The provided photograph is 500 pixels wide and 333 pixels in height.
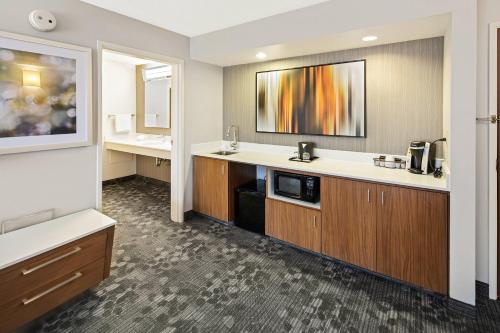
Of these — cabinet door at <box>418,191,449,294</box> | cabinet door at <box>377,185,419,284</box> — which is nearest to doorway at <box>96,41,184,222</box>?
cabinet door at <box>377,185,419,284</box>

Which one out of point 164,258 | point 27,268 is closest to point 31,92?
point 27,268

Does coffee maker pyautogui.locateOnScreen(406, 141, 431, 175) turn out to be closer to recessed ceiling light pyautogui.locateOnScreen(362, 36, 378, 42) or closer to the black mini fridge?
recessed ceiling light pyautogui.locateOnScreen(362, 36, 378, 42)

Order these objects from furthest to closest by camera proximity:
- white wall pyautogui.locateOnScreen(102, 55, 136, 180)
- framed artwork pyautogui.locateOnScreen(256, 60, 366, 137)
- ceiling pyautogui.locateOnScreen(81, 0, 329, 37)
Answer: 1. white wall pyautogui.locateOnScreen(102, 55, 136, 180)
2. framed artwork pyautogui.locateOnScreen(256, 60, 366, 137)
3. ceiling pyautogui.locateOnScreen(81, 0, 329, 37)

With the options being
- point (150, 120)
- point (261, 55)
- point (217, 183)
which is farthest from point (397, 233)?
point (150, 120)

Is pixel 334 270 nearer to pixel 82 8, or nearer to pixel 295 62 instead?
pixel 295 62

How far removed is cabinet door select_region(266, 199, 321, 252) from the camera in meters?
2.73

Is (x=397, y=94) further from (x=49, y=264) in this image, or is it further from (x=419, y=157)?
(x=49, y=264)

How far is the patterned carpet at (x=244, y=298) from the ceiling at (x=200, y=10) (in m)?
2.39

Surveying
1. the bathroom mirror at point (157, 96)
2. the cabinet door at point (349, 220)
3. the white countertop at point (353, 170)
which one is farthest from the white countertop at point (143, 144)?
the cabinet door at point (349, 220)

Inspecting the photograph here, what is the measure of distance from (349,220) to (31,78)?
2824mm

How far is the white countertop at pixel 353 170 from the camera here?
2139 mm

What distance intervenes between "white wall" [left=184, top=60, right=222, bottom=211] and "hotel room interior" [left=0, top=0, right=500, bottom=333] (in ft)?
0.13

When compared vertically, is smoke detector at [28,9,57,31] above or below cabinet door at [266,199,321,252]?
above

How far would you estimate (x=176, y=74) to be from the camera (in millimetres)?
3488
